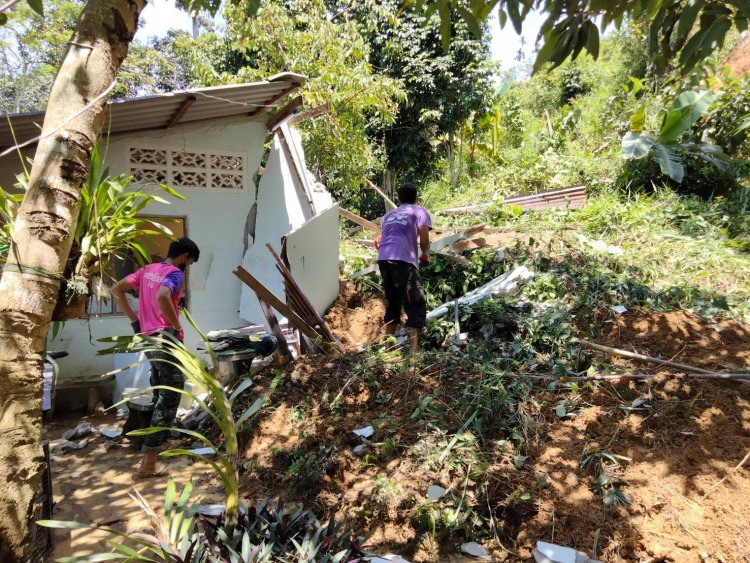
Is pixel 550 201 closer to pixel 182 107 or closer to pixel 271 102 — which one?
pixel 271 102

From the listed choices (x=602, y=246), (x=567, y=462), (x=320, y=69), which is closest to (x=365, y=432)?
(x=567, y=462)

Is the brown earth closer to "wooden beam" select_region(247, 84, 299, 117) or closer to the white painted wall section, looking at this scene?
the white painted wall section

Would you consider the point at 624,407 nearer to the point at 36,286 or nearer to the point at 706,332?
the point at 706,332

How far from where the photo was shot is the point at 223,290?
637cm

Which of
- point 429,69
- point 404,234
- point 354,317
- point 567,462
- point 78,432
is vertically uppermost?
point 429,69

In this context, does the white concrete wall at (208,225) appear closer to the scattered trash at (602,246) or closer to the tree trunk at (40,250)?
the scattered trash at (602,246)

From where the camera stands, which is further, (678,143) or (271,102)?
(678,143)

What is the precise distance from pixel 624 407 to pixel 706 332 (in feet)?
4.53

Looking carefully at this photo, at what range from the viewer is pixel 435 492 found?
2.89 metres

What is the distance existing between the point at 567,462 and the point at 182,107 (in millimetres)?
4768

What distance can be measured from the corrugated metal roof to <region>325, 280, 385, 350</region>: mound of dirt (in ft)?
8.13

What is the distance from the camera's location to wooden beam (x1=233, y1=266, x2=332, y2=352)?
15.2ft

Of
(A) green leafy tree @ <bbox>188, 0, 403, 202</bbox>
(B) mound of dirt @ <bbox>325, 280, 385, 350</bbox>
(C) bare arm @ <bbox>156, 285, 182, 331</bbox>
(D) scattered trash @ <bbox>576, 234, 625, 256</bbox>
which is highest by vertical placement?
(A) green leafy tree @ <bbox>188, 0, 403, 202</bbox>

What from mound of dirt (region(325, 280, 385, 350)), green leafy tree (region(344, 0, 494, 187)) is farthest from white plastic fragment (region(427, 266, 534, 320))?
green leafy tree (region(344, 0, 494, 187))
